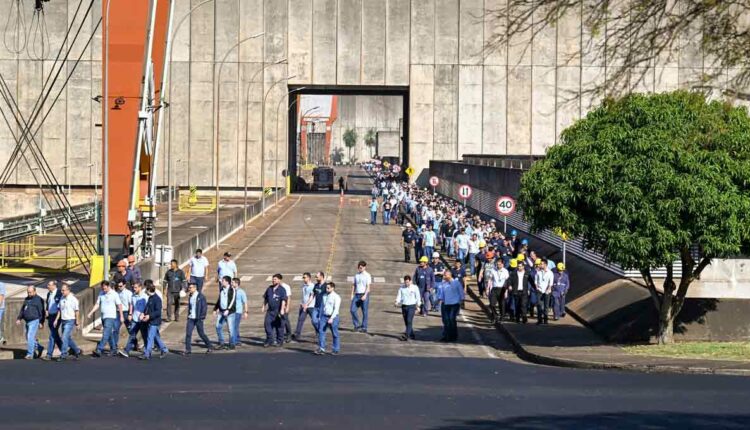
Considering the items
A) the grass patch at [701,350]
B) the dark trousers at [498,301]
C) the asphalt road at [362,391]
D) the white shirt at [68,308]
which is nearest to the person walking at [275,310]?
the asphalt road at [362,391]

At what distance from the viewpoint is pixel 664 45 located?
9297 mm

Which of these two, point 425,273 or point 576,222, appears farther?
point 425,273

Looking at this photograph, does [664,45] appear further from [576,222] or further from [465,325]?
[465,325]

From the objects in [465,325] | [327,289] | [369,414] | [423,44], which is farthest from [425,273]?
[423,44]

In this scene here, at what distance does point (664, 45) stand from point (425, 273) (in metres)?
24.3

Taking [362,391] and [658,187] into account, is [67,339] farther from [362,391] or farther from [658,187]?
Result: [658,187]

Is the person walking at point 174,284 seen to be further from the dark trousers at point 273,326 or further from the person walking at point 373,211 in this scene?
the person walking at point 373,211

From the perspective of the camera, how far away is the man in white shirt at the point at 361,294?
96.0 ft

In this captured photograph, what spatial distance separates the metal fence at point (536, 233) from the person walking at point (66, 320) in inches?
401

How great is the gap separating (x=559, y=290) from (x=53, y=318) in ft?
41.8

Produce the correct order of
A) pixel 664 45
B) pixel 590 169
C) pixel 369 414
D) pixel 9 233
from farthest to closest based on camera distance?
pixel 9 233 → pixel 590 169 → pixel 369 414 → pixel 664 45

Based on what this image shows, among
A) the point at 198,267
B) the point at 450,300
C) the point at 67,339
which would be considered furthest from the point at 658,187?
the point at 198,267

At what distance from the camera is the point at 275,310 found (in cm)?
2712

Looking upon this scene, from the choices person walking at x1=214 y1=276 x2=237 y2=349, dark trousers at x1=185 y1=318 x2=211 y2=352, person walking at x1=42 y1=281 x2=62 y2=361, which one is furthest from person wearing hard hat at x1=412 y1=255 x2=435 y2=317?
person walking at x1=42 y1=281 x2=62 y2=361
